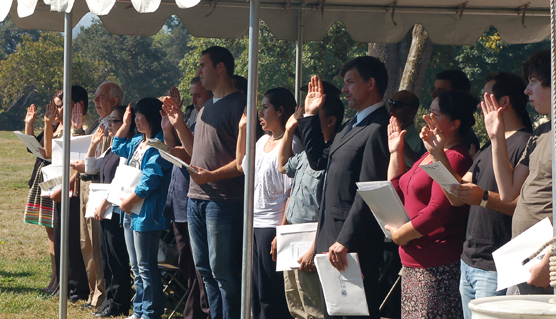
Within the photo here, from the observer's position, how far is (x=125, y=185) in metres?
5.32

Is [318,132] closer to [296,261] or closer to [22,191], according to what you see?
[296,261]

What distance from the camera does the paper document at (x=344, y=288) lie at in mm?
3600

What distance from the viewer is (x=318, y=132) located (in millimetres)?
3887

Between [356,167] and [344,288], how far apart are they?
0.68 m

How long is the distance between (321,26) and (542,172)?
374cm

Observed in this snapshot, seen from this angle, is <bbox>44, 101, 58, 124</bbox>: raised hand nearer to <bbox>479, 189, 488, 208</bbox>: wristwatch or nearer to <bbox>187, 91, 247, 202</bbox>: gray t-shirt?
<bbox>187, 91, 247, 202</bbox>: gray t-shirt

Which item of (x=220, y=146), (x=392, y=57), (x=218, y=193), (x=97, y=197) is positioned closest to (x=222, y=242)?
(x=218, y=193)

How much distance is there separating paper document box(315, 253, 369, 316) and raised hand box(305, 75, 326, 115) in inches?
33.5

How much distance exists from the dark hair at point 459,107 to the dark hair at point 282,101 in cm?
131

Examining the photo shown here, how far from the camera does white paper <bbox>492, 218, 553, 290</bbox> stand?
2705 mm

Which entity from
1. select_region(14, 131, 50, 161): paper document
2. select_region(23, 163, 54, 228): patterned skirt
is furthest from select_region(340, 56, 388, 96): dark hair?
select_region(23, 163, 54, 228): patterned skirt

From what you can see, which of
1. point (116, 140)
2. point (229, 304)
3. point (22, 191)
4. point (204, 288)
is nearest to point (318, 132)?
point (229, 304)

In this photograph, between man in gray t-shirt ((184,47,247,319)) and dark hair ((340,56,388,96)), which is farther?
man in gray t-shirt ((184,47,247,319))

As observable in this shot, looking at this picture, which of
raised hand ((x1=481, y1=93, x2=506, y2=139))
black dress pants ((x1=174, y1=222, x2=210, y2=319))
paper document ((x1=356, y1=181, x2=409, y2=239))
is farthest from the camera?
black dress pants ((x1=174, y1=222, x2=210, y2=319))
